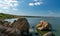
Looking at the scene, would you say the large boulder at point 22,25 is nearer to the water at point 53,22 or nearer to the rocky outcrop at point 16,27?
the rocky outcrop at point 16,27

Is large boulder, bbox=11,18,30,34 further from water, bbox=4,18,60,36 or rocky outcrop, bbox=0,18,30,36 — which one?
water, bbox=4,18,60,36

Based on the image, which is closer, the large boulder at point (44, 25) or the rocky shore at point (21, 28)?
the rocky shore at point (21, 28)

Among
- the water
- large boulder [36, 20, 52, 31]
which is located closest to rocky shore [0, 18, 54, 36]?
large boulder [36, 20, 52, 31]

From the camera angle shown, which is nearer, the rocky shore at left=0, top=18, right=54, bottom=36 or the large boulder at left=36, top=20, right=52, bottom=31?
the rocky shore at left=0, top=18, right=54, bottom=36

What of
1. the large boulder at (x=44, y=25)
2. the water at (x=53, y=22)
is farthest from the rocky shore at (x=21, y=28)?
the water at (x=53, y=22)

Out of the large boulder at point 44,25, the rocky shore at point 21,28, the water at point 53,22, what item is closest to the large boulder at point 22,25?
the rocky shore at point 21,28

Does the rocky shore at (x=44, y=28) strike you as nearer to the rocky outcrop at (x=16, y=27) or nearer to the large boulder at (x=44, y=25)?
the large boulder at (x=44, y=25)

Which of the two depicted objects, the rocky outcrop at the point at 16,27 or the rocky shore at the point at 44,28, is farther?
the rocky shore at the point at 44,28

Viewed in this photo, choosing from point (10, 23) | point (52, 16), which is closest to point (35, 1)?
point (52, 16)

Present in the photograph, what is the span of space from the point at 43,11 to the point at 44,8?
0.12m

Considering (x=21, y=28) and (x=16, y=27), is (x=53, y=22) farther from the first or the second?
(x=16, y=27)

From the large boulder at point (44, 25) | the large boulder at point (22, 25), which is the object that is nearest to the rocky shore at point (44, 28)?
the large boulder at point (44, 25)

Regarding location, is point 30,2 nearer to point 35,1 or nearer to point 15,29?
point 35,1

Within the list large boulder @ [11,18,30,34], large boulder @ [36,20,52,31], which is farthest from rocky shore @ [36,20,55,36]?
large boulder @ [11,18,30,34]
